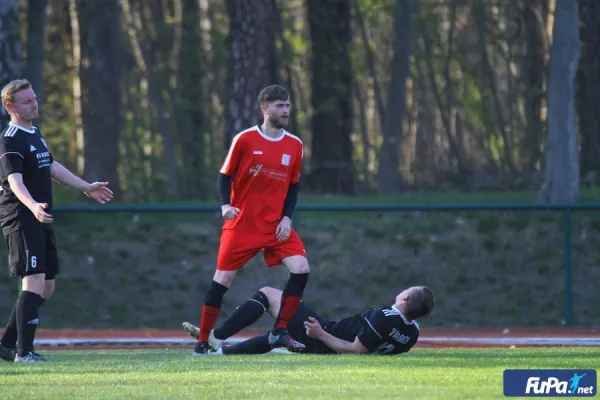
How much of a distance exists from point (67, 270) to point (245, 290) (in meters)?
2.87

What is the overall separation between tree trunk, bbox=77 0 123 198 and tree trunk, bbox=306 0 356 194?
3.62m

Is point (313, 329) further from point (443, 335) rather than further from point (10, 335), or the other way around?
point (443, 335)

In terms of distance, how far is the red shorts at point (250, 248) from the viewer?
1086 centimetres

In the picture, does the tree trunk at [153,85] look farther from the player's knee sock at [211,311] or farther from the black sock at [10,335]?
the black sock at [10,335]

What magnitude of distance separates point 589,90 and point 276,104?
15.2m

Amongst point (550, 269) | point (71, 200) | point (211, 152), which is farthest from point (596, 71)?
point (211, 152)

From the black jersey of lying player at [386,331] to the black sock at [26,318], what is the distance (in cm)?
242

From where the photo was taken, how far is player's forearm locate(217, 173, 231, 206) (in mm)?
10750

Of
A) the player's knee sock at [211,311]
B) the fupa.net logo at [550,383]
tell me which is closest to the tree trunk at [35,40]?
the player's knee sock at [211,311]

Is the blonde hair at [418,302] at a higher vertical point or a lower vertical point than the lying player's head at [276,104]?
lower

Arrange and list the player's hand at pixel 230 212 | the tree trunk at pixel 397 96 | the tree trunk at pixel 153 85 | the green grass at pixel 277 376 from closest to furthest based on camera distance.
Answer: the green grass at pixel 277 376 → the player's hand at pixel 230 212 → the tree trunk at pixel 397 96 → the tree trunk at pixel 153 85

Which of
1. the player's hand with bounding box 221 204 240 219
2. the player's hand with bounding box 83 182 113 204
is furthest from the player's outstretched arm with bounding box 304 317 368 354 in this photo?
the player's hand with bounding box 83 182 113 204

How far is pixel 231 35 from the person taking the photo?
18.9m

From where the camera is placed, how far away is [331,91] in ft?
86.8
